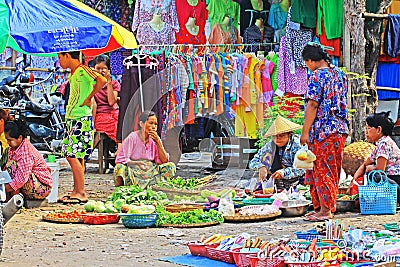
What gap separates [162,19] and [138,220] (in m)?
5.84

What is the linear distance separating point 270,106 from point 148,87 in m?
2.15

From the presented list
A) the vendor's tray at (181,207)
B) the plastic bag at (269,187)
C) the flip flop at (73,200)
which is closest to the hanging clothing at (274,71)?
the plastic bag at (269,187)

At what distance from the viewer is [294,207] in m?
8.41

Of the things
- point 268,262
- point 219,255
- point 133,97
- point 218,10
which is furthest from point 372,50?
point 268,262

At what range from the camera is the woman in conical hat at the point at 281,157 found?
30.5 ft

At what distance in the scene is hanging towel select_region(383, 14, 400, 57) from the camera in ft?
39.4

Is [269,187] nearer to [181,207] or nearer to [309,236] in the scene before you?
[181,207]

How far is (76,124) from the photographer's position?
9.57 meters

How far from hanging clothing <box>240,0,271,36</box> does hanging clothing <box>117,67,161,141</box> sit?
2269mm

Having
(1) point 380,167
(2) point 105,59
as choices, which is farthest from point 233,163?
(1) point 380,167

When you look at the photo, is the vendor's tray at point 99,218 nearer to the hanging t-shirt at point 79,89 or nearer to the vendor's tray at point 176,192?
the vendor's tray at point 176,192

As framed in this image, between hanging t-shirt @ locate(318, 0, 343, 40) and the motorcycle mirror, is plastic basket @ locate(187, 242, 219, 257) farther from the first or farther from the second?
the motorcycle mirror

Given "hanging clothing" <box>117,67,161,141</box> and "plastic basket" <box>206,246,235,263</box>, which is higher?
"hanging clothing" <box>117,67,161,141</box>

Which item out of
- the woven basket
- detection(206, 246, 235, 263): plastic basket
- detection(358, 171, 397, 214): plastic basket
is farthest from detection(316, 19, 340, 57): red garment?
detection(206, 246, 235, 263): plastic basket
